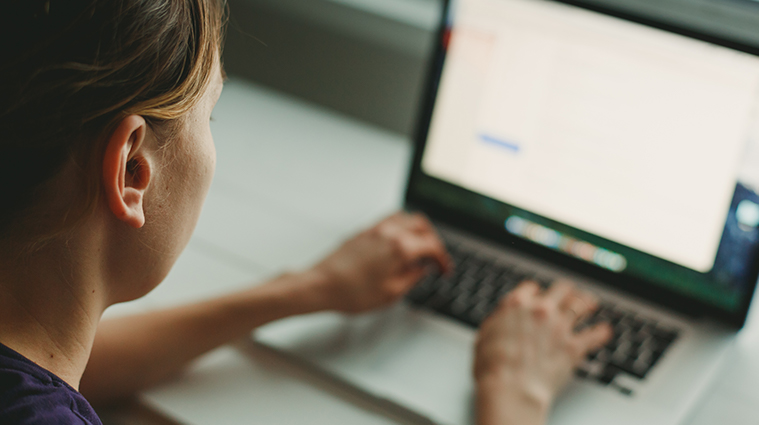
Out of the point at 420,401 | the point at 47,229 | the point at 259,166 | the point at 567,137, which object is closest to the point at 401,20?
the point at 259,166

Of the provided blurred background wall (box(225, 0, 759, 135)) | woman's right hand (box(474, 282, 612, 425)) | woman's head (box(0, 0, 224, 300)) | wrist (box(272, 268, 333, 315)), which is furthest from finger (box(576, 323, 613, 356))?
blurred background wall (box(225, 0, 759, 135))

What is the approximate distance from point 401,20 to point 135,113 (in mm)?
870

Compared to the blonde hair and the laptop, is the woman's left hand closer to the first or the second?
the laptop

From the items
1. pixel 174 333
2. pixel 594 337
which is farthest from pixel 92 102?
pixel 594 337

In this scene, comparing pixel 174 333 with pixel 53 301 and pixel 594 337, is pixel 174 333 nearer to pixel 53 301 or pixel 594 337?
pixel 53 301

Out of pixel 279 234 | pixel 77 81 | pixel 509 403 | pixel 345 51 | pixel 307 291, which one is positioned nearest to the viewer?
pixel 77 81

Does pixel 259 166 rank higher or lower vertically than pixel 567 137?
lower

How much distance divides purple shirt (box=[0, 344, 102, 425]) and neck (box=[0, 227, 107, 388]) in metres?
0.02

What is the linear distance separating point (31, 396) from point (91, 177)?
0.43 feet

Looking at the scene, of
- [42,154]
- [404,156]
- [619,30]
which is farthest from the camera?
[404,156]

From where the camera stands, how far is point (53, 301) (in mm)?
428

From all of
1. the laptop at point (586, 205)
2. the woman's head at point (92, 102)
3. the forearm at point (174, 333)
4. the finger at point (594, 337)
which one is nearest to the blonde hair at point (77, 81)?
the woman's head at point (92, 102)

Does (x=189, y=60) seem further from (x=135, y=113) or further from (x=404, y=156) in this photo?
(x=404, y=156)

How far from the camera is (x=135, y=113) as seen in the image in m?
0.39
